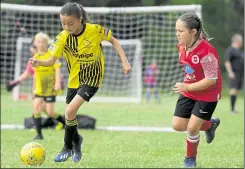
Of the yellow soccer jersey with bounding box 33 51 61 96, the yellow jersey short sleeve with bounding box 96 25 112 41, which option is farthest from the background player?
the yellow soccer jersey with bounding box 33 51 61 96

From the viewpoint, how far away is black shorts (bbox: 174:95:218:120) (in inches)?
249

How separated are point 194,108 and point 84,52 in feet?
4.56

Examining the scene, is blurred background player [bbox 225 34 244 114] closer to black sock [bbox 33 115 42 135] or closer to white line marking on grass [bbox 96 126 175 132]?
white line marking on grass [bbox 96 126 175 132]

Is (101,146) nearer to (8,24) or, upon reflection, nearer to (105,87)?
(8,24)

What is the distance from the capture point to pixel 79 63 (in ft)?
22.3

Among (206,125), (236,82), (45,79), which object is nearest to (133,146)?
(206,125)

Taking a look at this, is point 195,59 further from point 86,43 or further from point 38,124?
point 38,124

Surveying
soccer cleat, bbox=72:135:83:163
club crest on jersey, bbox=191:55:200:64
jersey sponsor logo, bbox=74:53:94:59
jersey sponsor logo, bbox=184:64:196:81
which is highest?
club crest on jersey, bbox=191:55:200:64

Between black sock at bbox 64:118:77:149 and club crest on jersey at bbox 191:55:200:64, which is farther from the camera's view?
black sock at bbox 64:118:77:149

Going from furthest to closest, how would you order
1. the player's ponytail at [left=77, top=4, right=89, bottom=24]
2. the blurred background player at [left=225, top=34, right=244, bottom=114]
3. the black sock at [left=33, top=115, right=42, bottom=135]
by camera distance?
the blurred background player at [left=225, top=34, right=244, bottom=114] → the black sock at [left=33, top=115, right=42, bottom=135] → the player's ponytail at [left=77, top=4, right=89, bottom=24]

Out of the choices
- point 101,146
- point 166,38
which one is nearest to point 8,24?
point 166,38

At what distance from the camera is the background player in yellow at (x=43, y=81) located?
9.55 m

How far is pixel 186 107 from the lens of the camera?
21.5ft

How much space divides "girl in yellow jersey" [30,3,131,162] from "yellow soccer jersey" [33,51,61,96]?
9.41ft
